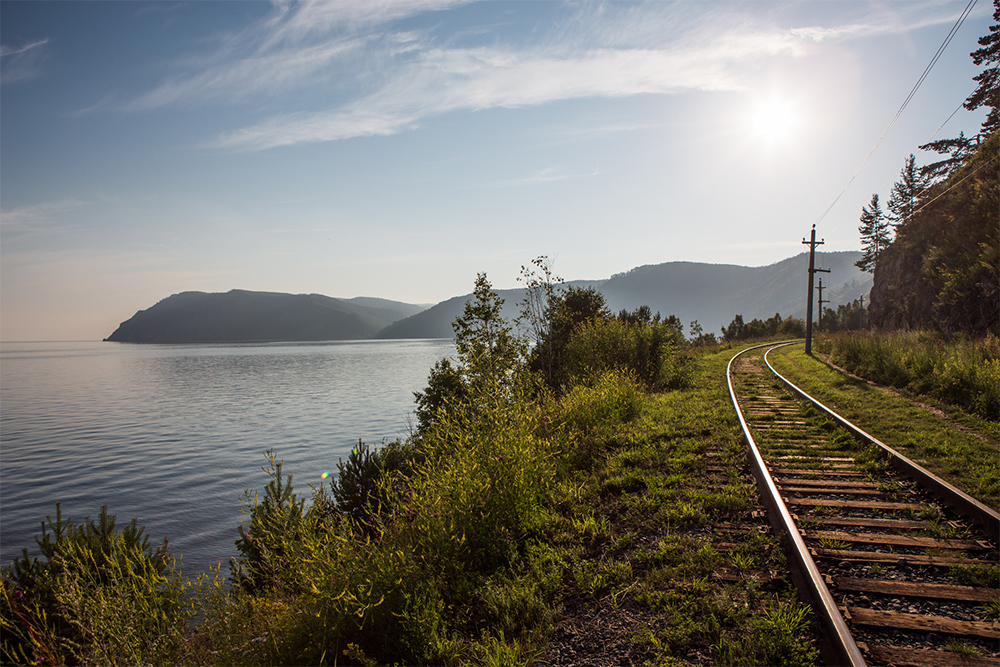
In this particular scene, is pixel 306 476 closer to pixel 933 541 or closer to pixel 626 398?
pixel 626 398

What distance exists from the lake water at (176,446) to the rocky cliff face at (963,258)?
2457cm

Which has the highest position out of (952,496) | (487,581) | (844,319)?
(844,319)

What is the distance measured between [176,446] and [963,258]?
160 ft

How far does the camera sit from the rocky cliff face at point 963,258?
1766cm

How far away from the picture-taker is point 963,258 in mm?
20688

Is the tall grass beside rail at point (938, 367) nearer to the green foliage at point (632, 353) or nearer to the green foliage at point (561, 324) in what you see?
the green foliage at point (632, 353)

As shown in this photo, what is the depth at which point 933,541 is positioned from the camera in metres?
4.25

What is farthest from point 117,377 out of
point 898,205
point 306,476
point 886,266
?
point 898,205

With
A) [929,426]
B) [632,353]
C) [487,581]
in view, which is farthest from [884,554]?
[632,353]

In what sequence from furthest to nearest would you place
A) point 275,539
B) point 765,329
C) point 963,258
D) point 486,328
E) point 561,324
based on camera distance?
point 765,329
point 561,324
point 963,258
point 486,328
point 275,539

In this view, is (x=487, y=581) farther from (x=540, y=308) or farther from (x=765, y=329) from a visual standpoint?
(x=765, y=329)

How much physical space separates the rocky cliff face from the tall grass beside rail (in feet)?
13.2

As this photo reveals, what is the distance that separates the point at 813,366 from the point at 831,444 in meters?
14.9

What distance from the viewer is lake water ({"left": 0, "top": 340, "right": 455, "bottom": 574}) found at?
2089 centimetres
